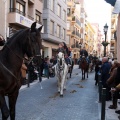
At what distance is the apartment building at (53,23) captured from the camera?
37.6 meters

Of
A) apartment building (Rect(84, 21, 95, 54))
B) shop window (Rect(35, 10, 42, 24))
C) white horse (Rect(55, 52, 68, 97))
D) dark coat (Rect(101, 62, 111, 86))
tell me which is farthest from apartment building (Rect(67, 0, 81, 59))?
dark coat (Rect(101, 62, 111, 86))

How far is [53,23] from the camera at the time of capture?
40562 millimetres

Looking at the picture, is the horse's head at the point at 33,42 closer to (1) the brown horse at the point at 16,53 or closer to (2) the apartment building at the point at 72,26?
(1) the brown horse at the point at 16,53

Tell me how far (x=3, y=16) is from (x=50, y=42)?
18515 mm

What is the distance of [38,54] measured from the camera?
5.45 m

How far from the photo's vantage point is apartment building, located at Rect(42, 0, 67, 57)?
37.6 metres

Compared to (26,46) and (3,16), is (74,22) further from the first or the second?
(26,46)

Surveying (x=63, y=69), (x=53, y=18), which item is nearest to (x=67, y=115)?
(x=63, y=69)

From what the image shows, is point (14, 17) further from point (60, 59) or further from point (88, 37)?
point (88, 37)

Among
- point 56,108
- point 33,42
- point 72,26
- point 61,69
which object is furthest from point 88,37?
point 33,42

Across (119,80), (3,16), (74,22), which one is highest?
(74,22)

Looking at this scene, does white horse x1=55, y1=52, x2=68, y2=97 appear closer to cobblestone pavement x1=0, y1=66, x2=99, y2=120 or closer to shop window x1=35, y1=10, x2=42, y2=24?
cobblestone pavement x1=0, y1=66, x2=99, y2=120

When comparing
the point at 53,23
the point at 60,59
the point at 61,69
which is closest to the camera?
the point at 60,59

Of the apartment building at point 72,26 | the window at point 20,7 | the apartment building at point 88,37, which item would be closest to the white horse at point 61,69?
the window at point 20,7
